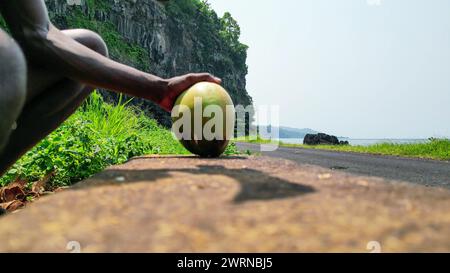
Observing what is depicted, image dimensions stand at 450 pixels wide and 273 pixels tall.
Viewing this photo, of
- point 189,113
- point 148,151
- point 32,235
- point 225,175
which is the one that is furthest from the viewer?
point 148,151

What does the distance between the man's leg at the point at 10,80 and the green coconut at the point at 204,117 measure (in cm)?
96

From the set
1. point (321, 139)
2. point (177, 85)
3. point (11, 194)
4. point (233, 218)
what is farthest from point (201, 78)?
point (321, 139)

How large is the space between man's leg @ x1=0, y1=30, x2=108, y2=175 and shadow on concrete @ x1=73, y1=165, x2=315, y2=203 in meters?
0.71

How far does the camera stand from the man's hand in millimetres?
2375

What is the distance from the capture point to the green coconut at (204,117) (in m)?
2.47

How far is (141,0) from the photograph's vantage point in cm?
3353

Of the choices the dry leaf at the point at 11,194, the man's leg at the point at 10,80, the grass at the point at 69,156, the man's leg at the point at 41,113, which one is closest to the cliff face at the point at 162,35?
the grass at the point at 69,156

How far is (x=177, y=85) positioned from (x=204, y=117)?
0.25 meters

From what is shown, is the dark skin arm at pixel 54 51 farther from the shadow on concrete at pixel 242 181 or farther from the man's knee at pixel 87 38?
the shadow on concrete at pixel 242 181

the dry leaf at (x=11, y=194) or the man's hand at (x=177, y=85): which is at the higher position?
the man's hand at (x=177, y=85)

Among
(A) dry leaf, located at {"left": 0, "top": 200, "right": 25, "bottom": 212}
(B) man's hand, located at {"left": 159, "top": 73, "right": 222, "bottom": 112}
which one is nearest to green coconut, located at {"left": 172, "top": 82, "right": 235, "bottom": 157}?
(B) man's hand, located at {"left": 159, "top": 73, "right": 222, "bottom": 112}
